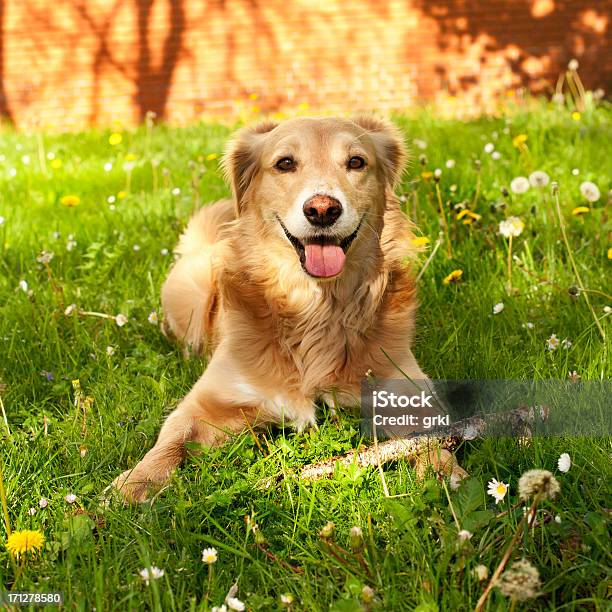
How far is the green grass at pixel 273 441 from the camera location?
168 centimetres

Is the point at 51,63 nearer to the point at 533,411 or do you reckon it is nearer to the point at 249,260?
the point at 249,260

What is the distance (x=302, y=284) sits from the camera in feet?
9.11

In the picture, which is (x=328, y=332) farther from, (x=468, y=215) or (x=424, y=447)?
(x=468, y=215)

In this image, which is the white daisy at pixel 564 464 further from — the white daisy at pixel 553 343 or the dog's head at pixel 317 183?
the dog's head at pixel 317 183

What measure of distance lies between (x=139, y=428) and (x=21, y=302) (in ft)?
4.15

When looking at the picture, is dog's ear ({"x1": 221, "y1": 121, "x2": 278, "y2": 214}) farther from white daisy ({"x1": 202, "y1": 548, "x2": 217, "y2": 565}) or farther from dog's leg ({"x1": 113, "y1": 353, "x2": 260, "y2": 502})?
white daisy ({"x1": 202, "y1": 548, "x2": 217, "y2": 565})

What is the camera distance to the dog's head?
2559mm

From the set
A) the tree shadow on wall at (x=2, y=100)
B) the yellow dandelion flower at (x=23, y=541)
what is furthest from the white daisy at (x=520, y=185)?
the tree shadow on wall at (x=2, y=100)

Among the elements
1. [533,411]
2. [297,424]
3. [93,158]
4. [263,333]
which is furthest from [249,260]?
[93,158]

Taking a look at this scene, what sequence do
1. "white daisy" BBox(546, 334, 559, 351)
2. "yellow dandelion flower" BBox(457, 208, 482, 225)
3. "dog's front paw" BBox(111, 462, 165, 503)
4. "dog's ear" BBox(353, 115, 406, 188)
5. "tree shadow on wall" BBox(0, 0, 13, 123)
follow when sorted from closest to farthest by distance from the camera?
"dog's front paw" BBox(111, 462, 165, 503)
"white daisy" BBox(546, 334, 559, 351)
"dog's ear" BBox(353, 115, 406, 188)
"yellow dandelion flower" BBox(457, 208, 482, 225)
"tree shadow on wall" BBox(0, 0, 13, 123)

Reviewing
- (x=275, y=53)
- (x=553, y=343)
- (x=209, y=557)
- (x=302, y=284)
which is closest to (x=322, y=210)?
(x=302, y=284)

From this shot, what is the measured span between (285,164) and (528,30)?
823cm

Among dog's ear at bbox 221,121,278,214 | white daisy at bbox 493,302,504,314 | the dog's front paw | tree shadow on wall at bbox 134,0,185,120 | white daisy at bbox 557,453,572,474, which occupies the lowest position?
the dog's front paw

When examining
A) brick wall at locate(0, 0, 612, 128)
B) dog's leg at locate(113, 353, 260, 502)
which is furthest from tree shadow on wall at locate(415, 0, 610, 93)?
dog's leg at locate(113, 353, 260, 502)
